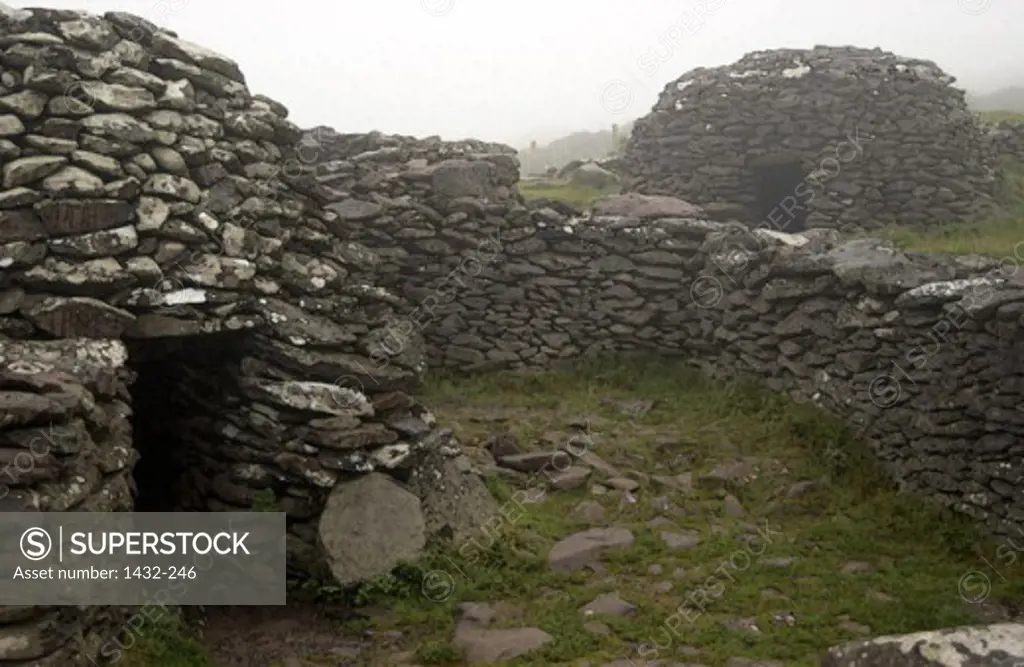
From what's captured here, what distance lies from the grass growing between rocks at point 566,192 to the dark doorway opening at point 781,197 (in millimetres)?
2912

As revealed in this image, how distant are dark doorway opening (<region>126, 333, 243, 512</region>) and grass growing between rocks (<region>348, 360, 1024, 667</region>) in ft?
7.76

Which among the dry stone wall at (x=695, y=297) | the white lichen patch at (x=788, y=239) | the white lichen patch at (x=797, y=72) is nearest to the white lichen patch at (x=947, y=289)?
the dry stone wall at (x=695, y=297)

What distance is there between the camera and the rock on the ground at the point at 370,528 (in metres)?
6.82

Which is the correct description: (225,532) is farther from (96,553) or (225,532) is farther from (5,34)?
(5,34)

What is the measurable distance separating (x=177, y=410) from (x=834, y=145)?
1244 centimetres

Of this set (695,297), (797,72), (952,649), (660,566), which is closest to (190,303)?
(660,566)

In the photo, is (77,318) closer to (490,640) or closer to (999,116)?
(490,640)

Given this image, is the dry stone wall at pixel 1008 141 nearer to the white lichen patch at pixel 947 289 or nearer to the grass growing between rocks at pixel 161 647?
the white lichen patch at pixel 947 289

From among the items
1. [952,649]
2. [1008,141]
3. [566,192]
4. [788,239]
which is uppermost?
[1008,141]

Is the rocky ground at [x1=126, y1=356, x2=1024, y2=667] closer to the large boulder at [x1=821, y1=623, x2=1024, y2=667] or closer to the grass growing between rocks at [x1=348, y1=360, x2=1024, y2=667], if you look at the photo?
the grass growing between rocks at [x1=348, y1=360, x2=1024, y2=667]

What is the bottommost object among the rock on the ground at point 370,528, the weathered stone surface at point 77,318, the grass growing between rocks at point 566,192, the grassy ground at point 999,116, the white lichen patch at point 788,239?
the rock on the ground at point 370,528

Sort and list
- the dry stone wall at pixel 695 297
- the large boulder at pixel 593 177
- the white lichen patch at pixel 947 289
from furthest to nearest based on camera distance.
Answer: the large boulder at pixel 593 177
the dry stone wall at pixel 695 297
the white lichen patch at pixel 947 289

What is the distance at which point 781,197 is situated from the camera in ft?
57.1

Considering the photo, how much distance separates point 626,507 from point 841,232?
920 centimetres
